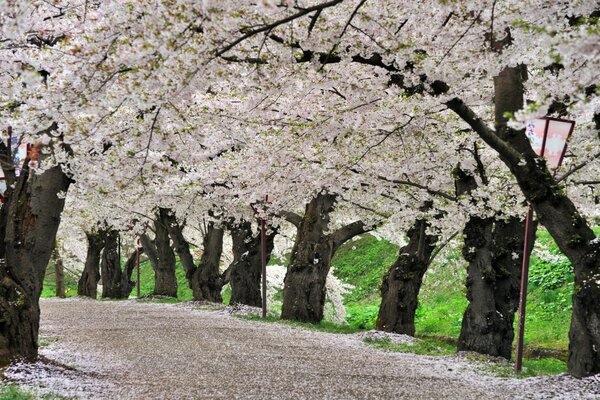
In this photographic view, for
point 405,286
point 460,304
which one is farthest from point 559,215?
point 460,304

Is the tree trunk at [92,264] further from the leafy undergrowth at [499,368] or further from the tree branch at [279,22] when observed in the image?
the tree branch at [279,22]

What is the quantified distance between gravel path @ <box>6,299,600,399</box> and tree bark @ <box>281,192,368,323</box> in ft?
11.2

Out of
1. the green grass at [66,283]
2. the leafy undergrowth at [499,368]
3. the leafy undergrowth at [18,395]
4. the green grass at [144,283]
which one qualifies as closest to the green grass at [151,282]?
the green grass at [144,283]

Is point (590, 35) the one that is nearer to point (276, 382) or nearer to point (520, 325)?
point (276, 382)

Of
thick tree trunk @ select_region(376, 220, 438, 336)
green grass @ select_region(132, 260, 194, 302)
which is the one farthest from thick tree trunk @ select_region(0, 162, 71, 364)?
green grass @ select_region(132, 260, 194, 302)

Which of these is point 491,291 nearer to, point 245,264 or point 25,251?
point 25,251

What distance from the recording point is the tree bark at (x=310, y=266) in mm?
18703

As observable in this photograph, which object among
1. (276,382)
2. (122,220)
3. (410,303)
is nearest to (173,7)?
(276,382)

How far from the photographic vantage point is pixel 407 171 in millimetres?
14078

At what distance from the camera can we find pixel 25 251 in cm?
912

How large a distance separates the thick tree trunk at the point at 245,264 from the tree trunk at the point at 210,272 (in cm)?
217

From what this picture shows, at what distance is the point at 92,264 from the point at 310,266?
2020cm

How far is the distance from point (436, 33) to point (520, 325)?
4514 millimetres

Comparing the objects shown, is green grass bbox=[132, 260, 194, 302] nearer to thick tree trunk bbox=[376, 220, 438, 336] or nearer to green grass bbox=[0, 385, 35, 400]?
thick tree trunk bbox=[376, 220, 438, 336]
